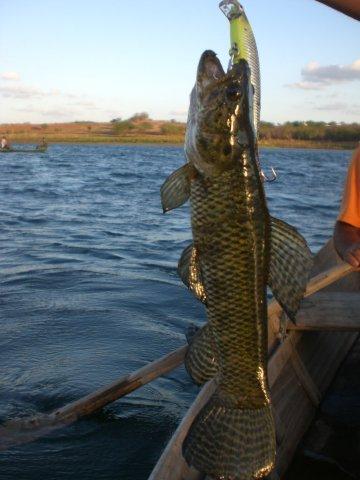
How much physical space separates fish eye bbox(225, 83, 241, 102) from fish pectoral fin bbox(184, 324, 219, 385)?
36.6 inches

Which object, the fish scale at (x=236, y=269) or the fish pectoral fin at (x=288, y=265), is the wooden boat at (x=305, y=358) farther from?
the fish pectoral fin at (x=288, y=265)

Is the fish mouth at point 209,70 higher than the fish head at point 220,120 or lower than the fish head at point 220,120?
higher

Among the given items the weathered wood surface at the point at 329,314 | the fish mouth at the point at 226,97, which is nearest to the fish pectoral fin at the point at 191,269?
the fish mouth at the point at 226,97

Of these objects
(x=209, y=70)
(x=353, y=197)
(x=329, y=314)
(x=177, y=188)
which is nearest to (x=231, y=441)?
(x=177, y=188)

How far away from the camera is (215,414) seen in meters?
2.59

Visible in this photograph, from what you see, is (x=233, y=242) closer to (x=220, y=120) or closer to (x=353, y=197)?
(x=220, y=120)

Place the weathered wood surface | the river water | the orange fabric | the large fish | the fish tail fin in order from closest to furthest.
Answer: the large fish
the fish tail fin
the orange fabric
the weathered wood surface
the river water

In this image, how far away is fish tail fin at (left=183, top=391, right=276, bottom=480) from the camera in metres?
2.49

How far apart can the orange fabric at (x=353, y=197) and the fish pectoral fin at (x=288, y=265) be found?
7.30 ft

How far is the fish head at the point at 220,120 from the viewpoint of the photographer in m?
2.14

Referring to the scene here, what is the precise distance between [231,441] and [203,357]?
1.16 feet

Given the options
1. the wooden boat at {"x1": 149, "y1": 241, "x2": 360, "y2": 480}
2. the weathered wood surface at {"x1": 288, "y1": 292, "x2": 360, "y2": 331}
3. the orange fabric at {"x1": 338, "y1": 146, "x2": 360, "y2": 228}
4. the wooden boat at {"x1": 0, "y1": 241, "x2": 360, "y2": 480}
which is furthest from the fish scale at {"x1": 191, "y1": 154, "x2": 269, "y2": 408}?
the weathered wood surface at {"x1": 288, "y1": 292, "x2": 360, "y2": 331}

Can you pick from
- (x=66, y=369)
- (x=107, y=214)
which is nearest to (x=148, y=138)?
(x=107, y=214)

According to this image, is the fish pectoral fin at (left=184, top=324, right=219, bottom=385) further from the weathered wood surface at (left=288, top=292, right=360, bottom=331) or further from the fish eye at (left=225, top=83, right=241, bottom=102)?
the weathered wood surface at (left=288, top=292, right=360, bottom=331)
